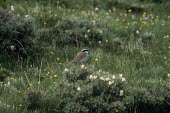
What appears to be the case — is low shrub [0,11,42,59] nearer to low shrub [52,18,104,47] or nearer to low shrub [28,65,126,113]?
low shrub [52,18,104,47]

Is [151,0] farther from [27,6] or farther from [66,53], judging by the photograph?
[66,53]

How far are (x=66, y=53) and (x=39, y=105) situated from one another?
3.04 m

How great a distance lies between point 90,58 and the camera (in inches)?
418

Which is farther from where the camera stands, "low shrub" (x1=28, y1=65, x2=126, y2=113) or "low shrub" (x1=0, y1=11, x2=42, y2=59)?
"low shrub" (x1=0, y1=11, x2=42, y2=59)

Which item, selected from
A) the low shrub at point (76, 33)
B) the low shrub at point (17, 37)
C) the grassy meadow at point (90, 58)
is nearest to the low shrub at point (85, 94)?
the grassy meadow at point (90, 58)

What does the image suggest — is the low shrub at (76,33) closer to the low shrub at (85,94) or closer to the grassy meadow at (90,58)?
the grassy meadow at (90,58)

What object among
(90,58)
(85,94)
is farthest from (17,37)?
(85,94)

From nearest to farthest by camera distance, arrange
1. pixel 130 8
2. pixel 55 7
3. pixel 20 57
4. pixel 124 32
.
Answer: pixel 20 57 → pixel 124 32 → pixel 55 7 → pixel 130 8

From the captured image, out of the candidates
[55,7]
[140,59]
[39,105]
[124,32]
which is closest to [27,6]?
[55,7]

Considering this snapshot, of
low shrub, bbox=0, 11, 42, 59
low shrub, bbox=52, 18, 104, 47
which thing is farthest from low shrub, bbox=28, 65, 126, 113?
low shrub, bbox=52, 18, 104, 47

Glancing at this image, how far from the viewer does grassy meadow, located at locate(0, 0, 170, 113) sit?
7824mm

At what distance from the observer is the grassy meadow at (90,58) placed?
25.7ft

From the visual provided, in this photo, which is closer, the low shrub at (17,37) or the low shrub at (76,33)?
the low shrub at (17,37)

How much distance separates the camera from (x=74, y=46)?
1141 centimetres
